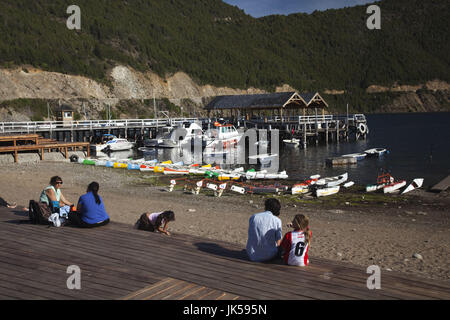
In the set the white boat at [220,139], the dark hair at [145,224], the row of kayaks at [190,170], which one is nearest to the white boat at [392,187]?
the row of kayaks at [190,170]

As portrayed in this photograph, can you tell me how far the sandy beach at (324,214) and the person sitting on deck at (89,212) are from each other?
11.7 feet

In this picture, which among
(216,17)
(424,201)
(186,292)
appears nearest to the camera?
(186,292)

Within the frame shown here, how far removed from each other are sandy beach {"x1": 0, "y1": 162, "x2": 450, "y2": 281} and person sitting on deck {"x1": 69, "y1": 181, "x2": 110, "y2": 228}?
141 inches

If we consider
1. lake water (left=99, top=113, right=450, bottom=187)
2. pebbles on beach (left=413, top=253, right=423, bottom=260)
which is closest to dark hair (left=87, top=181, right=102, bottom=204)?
pebbles on beach (left=413, top=253, right=423, bottom=260)

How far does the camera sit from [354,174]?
32969 millimetres

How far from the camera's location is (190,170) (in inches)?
1225

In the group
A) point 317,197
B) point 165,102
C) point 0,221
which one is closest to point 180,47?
point 165,102

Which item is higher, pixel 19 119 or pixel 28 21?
pixel 28 21

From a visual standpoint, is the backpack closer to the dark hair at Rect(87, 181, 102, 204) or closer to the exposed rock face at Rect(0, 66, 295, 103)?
the dark hair at Rect(87, 181, 102, 204)

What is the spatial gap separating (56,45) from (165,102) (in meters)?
26.7

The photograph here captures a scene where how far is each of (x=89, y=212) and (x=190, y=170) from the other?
21.1 meters

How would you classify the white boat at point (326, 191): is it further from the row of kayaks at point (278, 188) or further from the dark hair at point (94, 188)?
the dark hair at point (94, 188)

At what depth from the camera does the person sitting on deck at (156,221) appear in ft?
32.9
